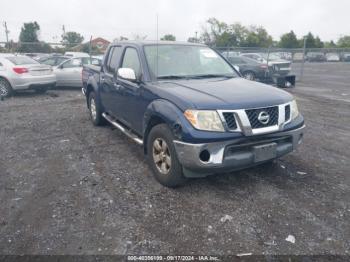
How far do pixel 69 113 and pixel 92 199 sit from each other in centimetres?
543

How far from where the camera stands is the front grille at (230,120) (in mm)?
3502

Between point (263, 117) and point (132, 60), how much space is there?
242 cm

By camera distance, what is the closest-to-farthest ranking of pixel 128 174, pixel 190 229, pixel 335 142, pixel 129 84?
pixel 190 229, pixel 128 174, pixel 129 84, pixel 335 142

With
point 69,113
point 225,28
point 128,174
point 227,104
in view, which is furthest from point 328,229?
point 225,28

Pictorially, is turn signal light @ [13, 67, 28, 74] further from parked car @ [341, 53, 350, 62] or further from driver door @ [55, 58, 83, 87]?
parked car @ [341, 53, 350, 62]

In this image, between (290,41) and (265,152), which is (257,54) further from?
(290,41)

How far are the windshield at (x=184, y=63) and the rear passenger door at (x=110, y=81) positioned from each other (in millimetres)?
1040

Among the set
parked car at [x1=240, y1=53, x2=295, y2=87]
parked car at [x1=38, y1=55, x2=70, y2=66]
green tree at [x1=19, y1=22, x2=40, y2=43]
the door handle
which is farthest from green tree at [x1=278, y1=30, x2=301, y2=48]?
the door handle

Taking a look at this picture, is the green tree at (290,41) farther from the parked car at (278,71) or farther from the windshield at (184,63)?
the windshield at (184,63)

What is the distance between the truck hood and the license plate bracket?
477mm

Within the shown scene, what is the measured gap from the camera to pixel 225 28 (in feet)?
210

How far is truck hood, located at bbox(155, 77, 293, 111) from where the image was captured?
355cm

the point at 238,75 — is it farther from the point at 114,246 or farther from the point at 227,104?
the point at 114,246

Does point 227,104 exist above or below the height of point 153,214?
above
